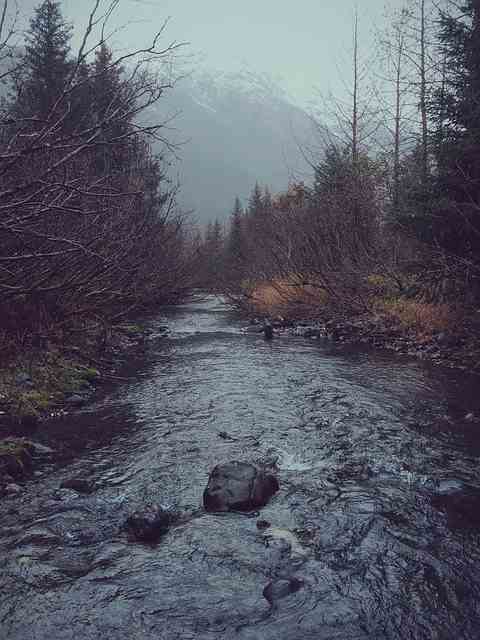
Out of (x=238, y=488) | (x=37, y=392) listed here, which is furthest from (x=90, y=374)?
(x=238, y=488)

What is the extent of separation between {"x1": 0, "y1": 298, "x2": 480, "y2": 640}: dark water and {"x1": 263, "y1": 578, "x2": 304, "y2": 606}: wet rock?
0.6 inches

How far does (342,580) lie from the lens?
3279 millimetres

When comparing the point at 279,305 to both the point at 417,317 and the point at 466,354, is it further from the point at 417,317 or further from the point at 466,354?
the point at 466,354

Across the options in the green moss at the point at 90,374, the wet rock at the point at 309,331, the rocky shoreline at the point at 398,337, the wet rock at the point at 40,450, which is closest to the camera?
the wet rock at the point at 40,450

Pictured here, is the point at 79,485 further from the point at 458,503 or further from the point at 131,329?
the point at 131,329

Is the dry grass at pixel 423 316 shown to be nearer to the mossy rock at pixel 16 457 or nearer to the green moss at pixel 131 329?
the green moss at pixel 131 329

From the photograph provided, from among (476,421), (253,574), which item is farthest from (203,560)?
(476,421)

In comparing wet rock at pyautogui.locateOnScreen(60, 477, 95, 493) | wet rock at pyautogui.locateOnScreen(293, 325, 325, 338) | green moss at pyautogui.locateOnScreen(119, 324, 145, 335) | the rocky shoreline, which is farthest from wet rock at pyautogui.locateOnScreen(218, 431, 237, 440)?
green moss at pyautogui.locateOnScreen(119, 324, 145, 335)

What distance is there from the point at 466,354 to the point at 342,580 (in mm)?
7217

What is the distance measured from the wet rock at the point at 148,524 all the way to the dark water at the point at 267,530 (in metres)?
0.11

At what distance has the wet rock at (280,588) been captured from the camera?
3.12 m

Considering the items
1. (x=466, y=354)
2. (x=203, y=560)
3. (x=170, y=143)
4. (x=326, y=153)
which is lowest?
(x=203, y=560)

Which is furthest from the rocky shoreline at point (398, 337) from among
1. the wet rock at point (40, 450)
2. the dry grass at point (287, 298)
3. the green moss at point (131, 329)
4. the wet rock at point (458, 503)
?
the wet rock at point (40, 450)

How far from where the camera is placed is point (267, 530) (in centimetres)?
387
